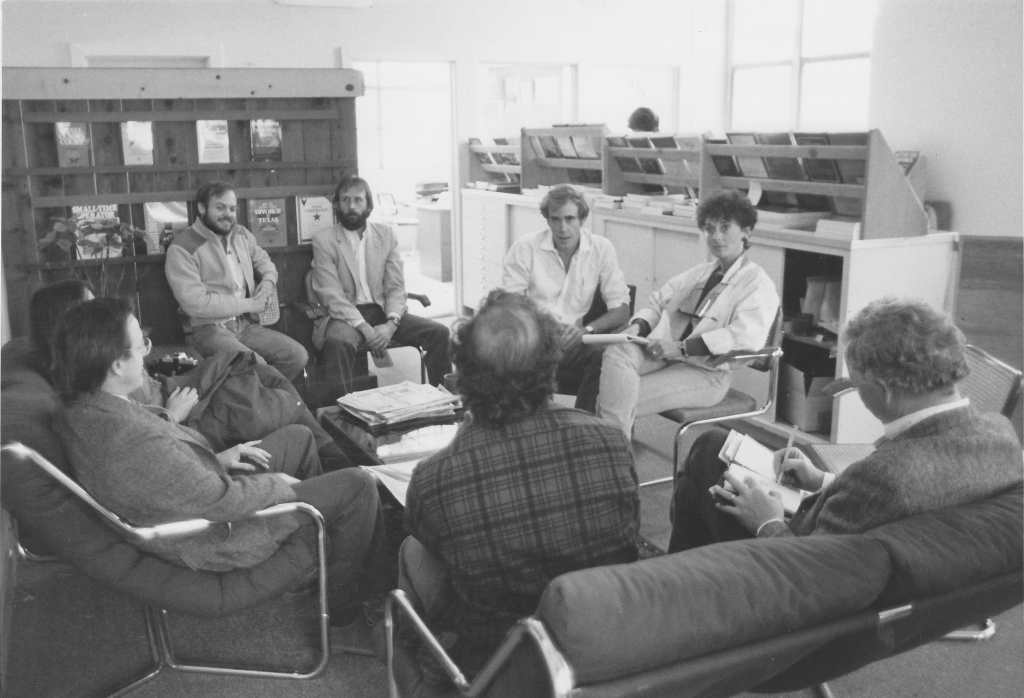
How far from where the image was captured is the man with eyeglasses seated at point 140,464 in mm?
2109

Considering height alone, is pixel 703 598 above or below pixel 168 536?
above

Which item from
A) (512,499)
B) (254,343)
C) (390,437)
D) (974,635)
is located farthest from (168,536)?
(254,343)

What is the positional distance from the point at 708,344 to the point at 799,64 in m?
5.28

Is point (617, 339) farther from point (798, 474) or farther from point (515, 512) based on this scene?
point (515, 512)

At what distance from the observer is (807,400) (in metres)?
4.34

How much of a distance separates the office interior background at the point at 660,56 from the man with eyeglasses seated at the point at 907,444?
8.30 feet

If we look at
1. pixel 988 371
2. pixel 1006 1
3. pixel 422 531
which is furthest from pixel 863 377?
pixel 1006 1

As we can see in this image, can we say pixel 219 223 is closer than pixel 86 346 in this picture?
No

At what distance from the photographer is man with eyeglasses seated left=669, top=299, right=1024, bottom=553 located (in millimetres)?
1668

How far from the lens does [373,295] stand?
15.8ft

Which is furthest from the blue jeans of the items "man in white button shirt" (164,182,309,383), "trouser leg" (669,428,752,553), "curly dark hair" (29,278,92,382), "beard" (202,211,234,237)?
"trouser leg" (669,428,752,553)

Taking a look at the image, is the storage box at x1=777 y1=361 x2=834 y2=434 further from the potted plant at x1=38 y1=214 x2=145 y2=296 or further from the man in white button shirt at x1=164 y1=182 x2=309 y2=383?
the potted plant at x1=38 y1=214 x2=145 y2=296

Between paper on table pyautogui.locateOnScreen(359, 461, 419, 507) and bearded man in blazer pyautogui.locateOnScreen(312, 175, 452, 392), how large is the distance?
1772mm

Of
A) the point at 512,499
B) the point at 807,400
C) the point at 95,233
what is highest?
the point at 95,233
